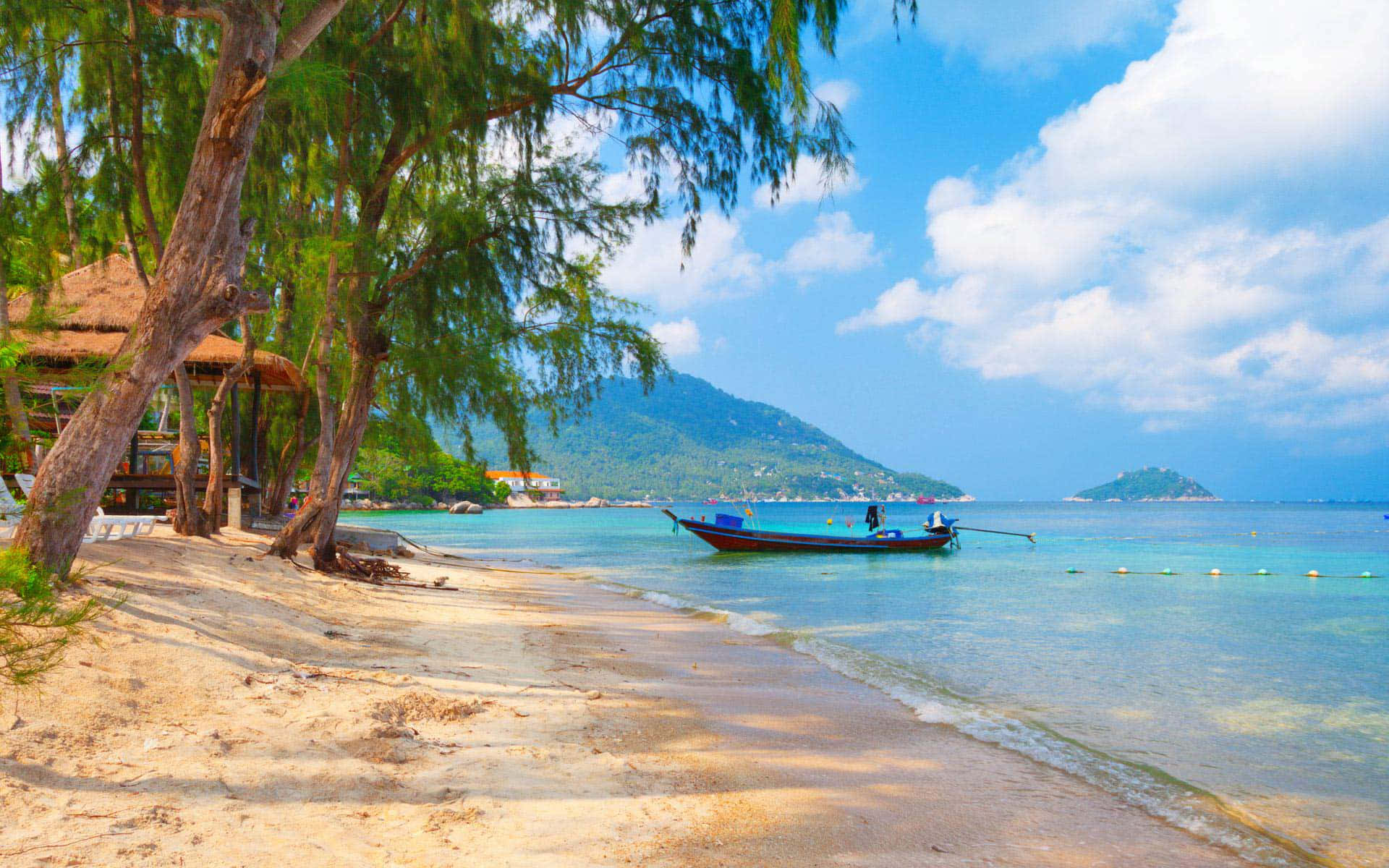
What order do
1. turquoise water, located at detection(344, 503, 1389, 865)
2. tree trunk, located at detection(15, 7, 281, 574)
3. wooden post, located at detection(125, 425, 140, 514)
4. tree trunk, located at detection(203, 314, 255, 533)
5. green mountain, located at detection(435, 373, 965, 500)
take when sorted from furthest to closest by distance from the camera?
Answer: green mountain, located at detection(435, 373, 965, 500) < wooden post, located at detection(125, 425, 140, 514) < tree trunk, located at detection(203, 314, 255, 533) < turquoise water, located at detection(344, 503, 1389, 865) < tree trunk, located at detection(15, 7, 281, 574)

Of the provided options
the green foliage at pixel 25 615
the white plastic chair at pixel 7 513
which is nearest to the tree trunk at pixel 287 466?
the white plastic chair at pixel 7 513

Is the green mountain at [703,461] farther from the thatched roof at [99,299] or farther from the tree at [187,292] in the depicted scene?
the tree at [187,292]

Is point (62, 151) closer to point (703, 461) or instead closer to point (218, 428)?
point (218, 428)

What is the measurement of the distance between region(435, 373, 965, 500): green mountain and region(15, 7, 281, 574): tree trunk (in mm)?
119218

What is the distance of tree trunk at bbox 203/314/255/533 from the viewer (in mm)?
10258

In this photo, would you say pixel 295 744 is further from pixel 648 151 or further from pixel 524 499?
pixel 524 499

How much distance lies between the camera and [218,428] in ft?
34.3

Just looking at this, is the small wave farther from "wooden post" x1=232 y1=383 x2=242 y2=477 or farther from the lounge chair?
"wooden post" x1=232 y1=383 x2=242 y2=477

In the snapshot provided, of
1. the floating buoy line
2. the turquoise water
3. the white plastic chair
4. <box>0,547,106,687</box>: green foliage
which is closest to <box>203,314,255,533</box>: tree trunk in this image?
the white plastic chair

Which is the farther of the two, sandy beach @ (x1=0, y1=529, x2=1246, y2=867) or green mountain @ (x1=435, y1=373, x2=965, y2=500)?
green mountain @ (x1=435, y1=373, x2=965, y2=500)

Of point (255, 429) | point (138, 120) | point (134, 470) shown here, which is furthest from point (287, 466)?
point (138, 120)

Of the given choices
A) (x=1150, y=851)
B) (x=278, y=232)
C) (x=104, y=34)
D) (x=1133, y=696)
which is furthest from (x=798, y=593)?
(x=104, y=34)

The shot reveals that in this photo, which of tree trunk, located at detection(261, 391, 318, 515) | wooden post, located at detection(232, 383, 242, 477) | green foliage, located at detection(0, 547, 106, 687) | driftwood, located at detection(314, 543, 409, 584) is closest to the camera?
green foliage, located at detection(0, 547, 106, 687)

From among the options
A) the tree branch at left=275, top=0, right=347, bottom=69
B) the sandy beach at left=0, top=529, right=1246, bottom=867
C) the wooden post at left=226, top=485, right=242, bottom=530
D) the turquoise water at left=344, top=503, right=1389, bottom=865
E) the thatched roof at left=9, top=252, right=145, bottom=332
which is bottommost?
the turquoise water at left=344, top=503, right=1389, bottom=865
